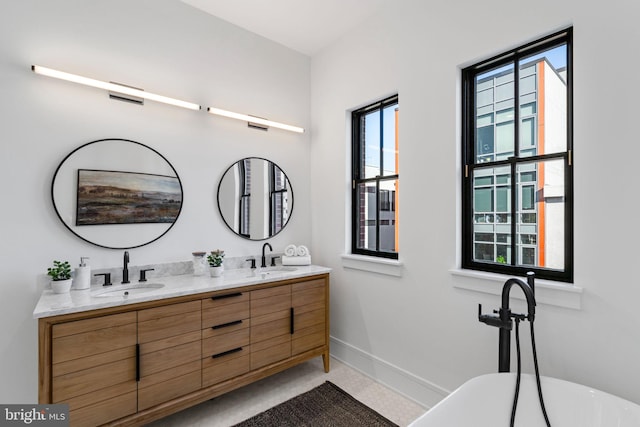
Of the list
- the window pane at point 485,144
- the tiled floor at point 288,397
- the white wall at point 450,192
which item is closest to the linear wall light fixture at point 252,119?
the white wall at point 450,192

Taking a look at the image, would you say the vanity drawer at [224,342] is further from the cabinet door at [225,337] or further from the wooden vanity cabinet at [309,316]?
the wooden vanity cabinet at [309,316]

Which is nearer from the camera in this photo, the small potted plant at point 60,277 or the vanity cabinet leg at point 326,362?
the small potted plant at point 60,277

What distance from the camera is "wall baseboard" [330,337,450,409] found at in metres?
2.19

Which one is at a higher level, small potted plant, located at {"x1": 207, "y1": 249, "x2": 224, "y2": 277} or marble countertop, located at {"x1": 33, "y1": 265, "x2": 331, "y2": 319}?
small potted plant, located at {"x1": 207, "y1": 249, "x2": 224, "y2": 277}

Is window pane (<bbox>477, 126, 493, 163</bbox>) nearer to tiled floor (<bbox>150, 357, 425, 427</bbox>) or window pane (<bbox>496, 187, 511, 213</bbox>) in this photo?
window pane (<bbox>496, 187, 511, 213</bbox>)

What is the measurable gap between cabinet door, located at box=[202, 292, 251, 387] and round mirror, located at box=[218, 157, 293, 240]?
82cm

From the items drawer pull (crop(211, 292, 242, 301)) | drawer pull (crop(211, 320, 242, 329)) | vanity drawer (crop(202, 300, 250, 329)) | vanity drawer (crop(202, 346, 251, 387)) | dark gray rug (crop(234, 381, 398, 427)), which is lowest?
dark gray rug (crop(234, 381, 398, 427))

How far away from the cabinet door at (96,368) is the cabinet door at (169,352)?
2.2 inches

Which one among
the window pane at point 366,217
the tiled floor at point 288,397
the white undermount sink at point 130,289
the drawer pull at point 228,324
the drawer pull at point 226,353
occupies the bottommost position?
the tiled floor at point 288,397

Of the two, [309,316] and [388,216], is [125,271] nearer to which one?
[309,316]

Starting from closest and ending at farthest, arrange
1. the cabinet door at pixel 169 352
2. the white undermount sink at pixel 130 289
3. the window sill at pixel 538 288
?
1. the window sill at pixel 538 288
2. the cabinet door at pixel 169 352
3. the white undermount sink at pixel 130 289

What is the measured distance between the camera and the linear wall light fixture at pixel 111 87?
1944 millimetres

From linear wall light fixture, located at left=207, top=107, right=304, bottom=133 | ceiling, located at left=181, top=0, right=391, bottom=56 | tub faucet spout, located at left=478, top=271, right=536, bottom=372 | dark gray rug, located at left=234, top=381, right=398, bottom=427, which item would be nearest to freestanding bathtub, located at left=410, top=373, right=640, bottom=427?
tub faucet spout, located at left=478, top=271, right=536, bottom=372

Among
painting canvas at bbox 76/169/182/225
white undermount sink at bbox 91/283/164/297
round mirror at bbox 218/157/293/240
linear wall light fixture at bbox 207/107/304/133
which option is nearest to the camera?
white undermount sink at bbox 91/283/164/297
